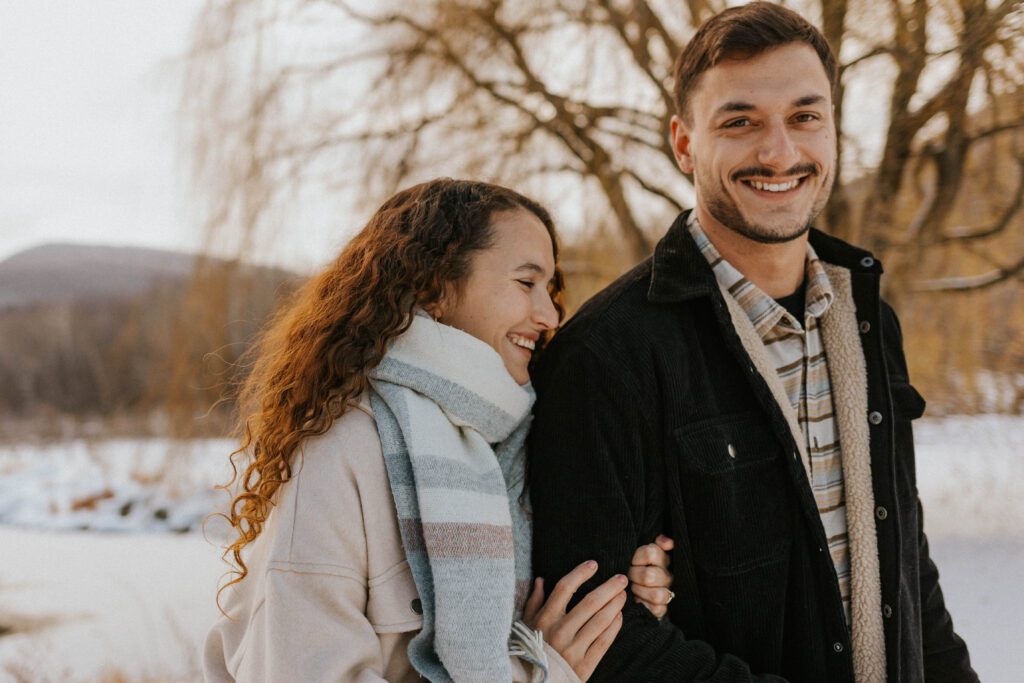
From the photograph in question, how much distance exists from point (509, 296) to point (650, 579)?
1.91 feet

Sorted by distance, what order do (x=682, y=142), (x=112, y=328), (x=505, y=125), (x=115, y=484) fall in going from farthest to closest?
(x=112, y=328), (x=115, y=484), (x=505, y=125), (x=682, y=142)

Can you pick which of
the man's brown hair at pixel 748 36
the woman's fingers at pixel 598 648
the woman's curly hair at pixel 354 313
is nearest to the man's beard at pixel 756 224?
the man's brown hair at pixel 748 36

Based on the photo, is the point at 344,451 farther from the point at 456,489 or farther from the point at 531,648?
the point at 531,648

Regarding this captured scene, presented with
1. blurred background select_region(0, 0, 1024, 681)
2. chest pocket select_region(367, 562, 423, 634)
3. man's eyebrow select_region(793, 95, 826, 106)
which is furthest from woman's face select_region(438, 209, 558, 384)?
blurred background select_region(0, 0, 1024, 681)

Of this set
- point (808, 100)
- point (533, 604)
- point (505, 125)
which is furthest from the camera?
point (505, 125)

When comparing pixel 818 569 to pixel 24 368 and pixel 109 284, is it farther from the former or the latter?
pixel 24 368

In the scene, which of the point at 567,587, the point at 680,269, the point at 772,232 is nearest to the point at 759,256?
the point at 772,232

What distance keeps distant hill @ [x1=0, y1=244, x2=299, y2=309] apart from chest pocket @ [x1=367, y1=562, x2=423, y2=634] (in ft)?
16.9

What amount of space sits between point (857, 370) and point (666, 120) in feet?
10.6

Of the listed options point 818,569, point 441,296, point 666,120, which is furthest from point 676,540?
point 666,120

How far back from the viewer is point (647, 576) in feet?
5.29

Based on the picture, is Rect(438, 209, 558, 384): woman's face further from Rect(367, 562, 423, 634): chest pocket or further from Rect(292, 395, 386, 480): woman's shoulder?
Rect(367, 562, 423, 634): chest pocket

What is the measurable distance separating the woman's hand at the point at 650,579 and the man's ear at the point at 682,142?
2.84ft

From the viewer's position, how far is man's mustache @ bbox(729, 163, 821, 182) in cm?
182
